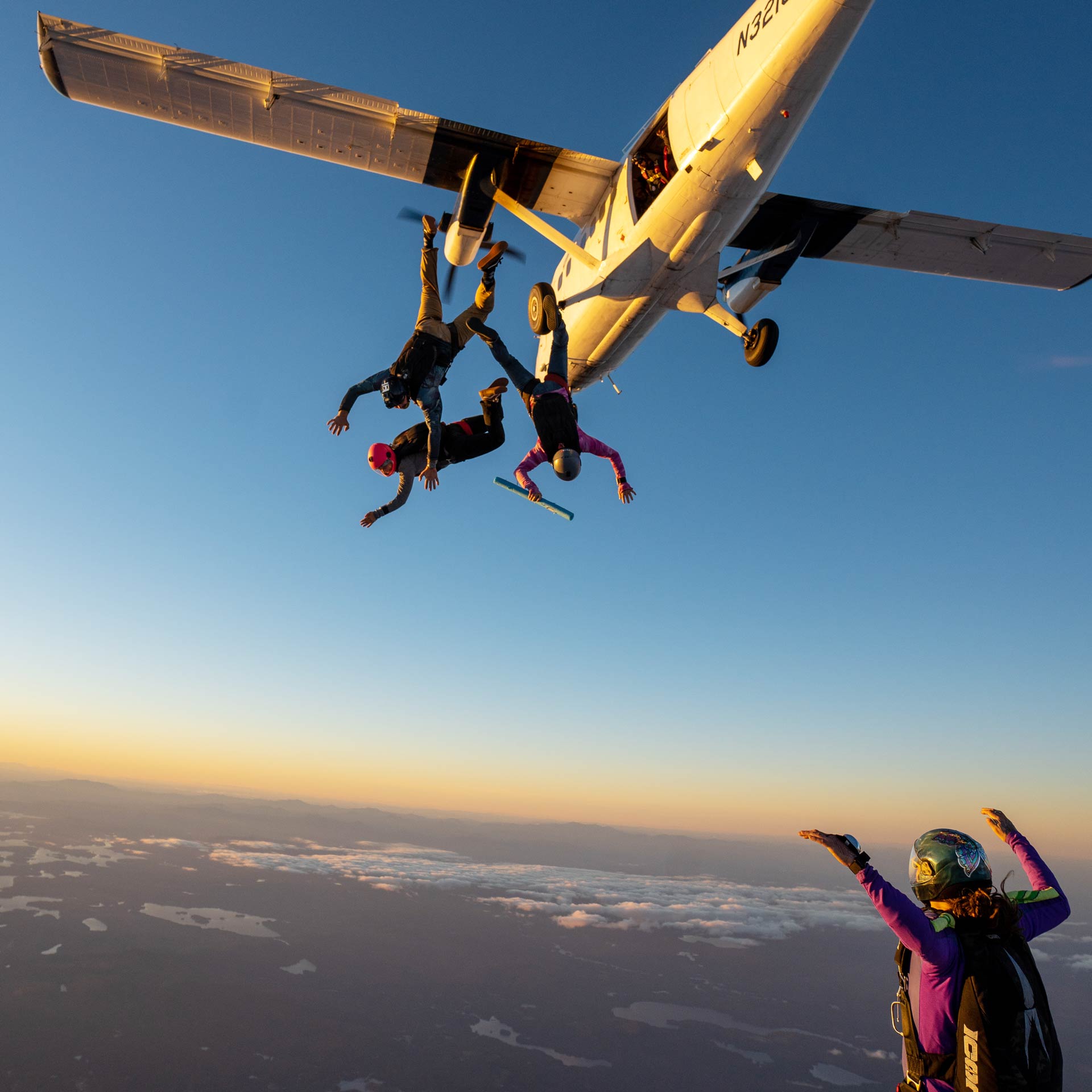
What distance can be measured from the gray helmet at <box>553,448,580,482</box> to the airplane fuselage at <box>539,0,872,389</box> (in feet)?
14.3

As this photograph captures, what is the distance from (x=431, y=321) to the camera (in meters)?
7.65

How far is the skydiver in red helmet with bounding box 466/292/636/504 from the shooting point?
680cm

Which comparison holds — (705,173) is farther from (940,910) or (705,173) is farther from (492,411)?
(940,910)

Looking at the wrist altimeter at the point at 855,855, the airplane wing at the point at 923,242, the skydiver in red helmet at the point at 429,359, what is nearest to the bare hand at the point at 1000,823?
the wrist altimeter at the point at 855,855

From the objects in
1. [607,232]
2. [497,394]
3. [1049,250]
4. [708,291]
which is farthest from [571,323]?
[1049,250]

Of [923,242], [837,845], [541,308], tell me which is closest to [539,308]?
[541,308]

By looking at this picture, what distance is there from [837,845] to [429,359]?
6.10 meters

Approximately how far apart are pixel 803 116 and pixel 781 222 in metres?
4.80

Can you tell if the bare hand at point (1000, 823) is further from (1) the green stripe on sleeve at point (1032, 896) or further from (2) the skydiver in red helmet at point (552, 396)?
(2) the skydiver in red helmet at point (552, 396)

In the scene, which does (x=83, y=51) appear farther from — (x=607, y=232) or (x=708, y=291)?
(x=708, y=291)

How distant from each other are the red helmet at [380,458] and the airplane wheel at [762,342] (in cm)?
654

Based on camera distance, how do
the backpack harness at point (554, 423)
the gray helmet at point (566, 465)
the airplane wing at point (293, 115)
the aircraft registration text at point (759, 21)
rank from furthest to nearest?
the airplane wing at point (293, 115), the aircraft registration text at point (759, 21), the backpack harness at point (554, 423), the gray helmet at point (566, 465)

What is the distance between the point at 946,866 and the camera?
327 centimetres

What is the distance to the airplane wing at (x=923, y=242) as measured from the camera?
1295 centimetres
